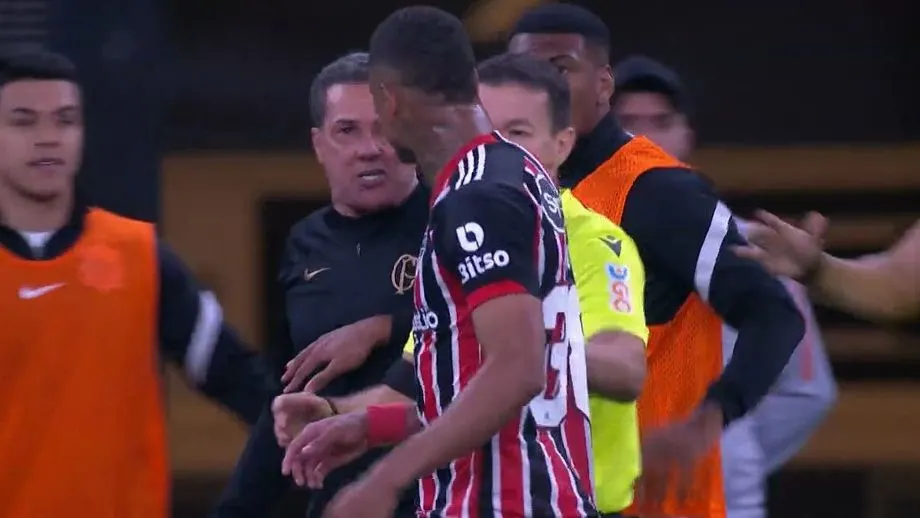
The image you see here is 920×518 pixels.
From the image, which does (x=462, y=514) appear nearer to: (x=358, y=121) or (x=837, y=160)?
(x=358, y=121)

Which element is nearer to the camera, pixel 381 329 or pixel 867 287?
pixel 867 287

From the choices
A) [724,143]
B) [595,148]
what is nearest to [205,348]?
[595,148]

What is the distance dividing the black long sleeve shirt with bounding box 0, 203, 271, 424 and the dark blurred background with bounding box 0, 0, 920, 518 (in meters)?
2.91

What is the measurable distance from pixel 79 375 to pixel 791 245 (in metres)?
1.49

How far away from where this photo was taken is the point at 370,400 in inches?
168

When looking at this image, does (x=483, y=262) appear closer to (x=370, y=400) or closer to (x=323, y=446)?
(x=323, y=446)

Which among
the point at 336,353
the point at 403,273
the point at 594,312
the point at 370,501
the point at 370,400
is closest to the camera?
the point at 370,501

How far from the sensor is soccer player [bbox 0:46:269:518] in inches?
178

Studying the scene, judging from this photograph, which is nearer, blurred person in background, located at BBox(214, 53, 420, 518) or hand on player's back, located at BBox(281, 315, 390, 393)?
hand on player's back, located at BBox(281, 315, 390, 393)

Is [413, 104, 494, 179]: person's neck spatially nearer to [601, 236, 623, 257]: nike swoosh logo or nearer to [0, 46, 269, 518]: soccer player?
[601, 236, 623, 257]: nike swoosh logo

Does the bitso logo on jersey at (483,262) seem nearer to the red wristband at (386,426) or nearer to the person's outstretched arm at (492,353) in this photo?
the person's outstretched arm at (492,353)

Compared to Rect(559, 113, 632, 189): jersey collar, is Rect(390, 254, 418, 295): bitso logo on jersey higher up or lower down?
lower down

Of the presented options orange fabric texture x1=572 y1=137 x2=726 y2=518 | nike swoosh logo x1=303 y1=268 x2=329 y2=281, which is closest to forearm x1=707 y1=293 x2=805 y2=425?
orange fabric texture x1=572 y1=137 x2=726 y2=518

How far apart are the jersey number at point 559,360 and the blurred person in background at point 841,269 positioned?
445 mm
